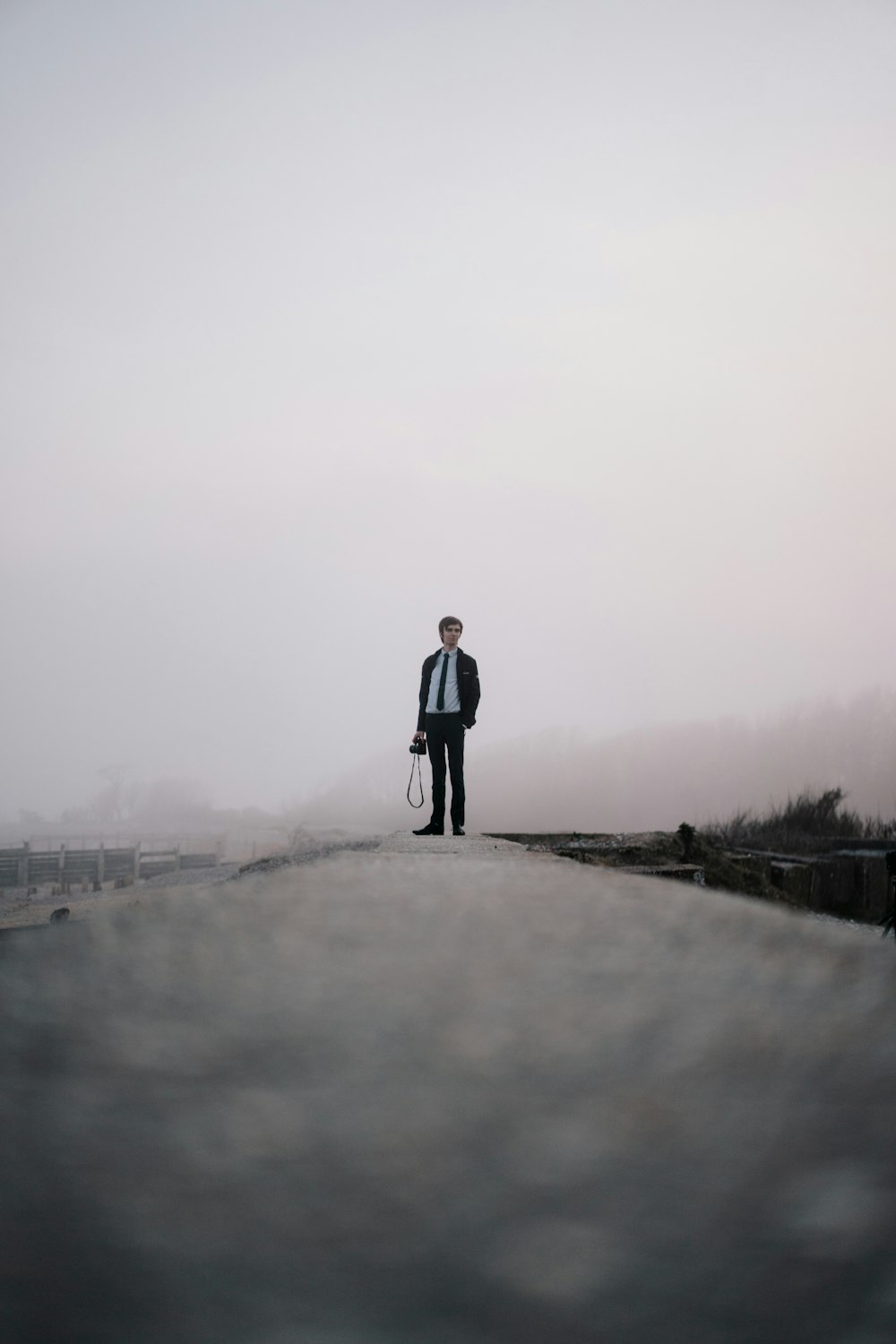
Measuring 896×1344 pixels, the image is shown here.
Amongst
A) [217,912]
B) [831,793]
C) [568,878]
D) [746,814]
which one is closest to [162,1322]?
[217,912]

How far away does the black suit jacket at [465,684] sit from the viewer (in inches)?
289

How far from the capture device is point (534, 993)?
1.51 metres

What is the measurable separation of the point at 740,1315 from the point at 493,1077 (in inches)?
18.4

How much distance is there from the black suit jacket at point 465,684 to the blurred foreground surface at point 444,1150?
5.56 metres

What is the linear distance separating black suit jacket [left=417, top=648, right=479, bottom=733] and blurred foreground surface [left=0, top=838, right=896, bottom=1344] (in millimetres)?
5559

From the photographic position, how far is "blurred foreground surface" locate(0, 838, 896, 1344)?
2.14 ft

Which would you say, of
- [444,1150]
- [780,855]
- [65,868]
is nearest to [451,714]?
[780,855]

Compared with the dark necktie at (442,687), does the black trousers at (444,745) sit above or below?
below

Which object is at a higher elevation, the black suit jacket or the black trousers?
the black suit jacket

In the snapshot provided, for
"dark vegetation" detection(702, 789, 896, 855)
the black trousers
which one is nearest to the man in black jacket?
the black trousers

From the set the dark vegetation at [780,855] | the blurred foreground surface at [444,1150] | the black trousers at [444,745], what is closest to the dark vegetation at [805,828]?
the dark vegetation at [780,855]

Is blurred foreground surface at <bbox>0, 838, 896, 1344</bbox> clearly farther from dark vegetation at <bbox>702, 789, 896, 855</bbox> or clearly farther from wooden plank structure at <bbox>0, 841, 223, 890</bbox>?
wooden plank structure at <bbox>0, 841, 223, 890</bbox>

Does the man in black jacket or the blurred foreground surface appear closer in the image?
the blurred foreground surface

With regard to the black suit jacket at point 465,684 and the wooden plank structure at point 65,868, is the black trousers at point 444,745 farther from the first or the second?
the wooden plank structure at point 65,868
